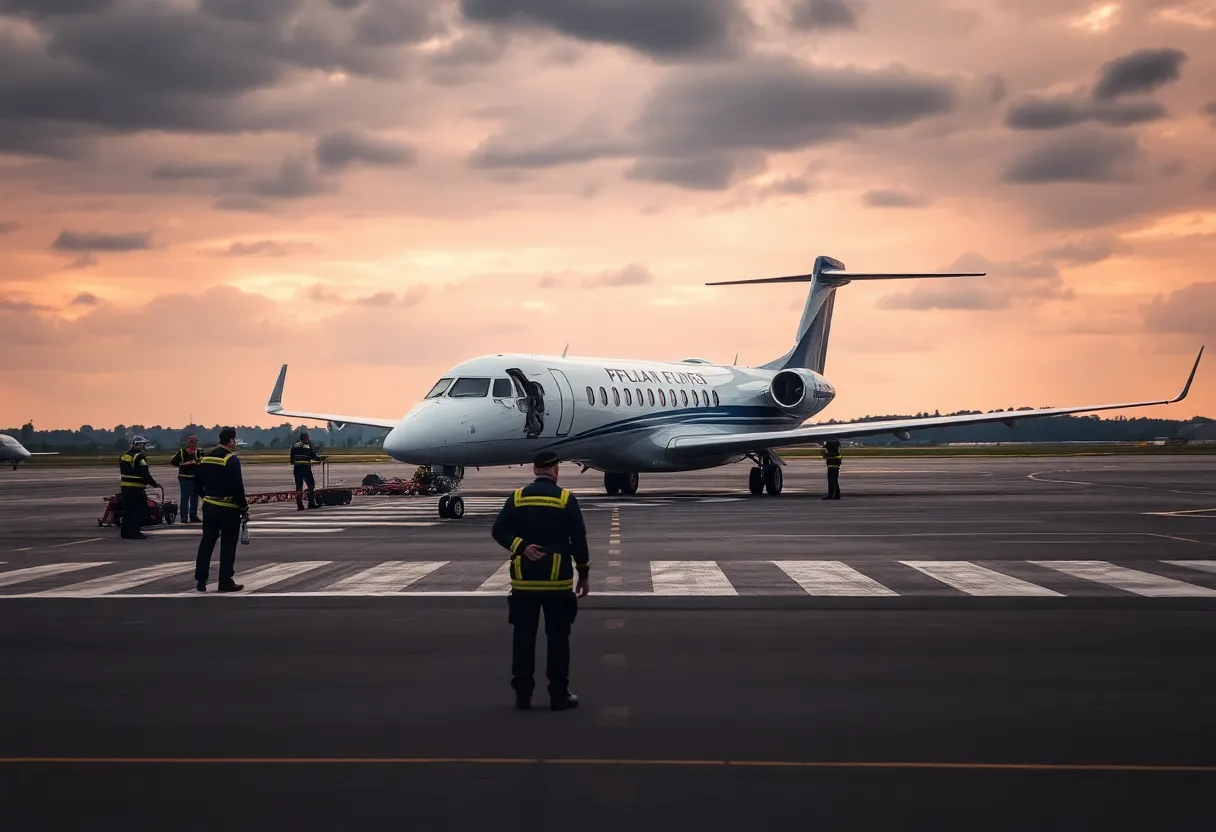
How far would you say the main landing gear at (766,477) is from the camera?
40.5 meters

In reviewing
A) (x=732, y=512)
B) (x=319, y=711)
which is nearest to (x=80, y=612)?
(x=319, y=711)

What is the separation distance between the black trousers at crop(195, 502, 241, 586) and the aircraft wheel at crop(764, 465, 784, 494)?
25814 millimetres

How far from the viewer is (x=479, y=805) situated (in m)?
6.46

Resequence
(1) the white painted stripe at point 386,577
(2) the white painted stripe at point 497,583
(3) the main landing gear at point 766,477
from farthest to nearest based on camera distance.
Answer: (3) the main landing gear at point 766,477 < (1) the white painted stripe at point 386,577 < (2) the white painted stripe at point 497,583

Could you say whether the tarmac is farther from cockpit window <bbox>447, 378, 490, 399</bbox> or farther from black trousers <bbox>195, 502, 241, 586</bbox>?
cockpit window <bbox>447, 378, 490, 399</bbox>

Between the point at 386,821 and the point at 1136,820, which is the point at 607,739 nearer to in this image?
the point at 386,821

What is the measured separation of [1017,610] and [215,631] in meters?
7.86

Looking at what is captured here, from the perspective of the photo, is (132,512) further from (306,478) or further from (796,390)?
(796,390)

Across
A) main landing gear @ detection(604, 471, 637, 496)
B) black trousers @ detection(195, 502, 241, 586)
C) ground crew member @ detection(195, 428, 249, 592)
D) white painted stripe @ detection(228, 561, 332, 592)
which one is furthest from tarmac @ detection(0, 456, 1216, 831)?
main landing gear @ detection(604, 471, 637, 496)

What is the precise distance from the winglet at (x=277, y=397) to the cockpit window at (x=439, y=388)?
15.7m

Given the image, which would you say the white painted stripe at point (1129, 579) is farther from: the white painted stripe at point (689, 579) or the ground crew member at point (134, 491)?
the ground crew member at point (134, 491)

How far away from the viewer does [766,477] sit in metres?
40.5

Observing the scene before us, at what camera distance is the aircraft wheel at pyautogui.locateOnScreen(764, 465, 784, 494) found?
133ft

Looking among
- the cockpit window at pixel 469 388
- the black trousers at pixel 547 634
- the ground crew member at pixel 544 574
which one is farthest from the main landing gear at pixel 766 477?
the black trousers at pixel 547 634
